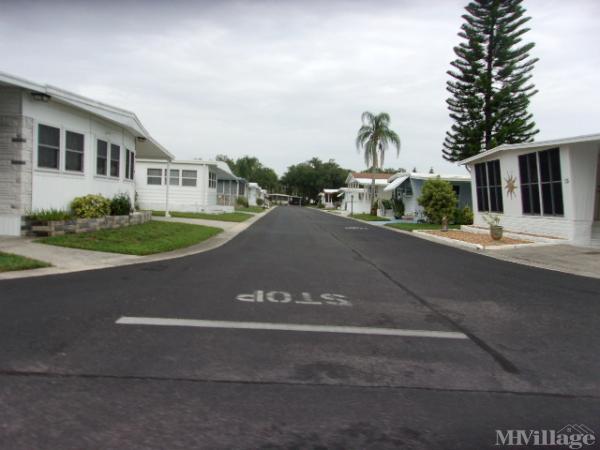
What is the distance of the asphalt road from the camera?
3232 mm

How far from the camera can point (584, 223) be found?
16.5m

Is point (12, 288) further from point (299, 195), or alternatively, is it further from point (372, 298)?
point (299, 195)

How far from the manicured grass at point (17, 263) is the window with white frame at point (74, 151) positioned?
5632mm

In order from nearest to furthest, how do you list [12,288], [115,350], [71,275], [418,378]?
[418,378] < [115,350] < [12,288] < [71,275]

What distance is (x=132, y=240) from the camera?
44.1 ft

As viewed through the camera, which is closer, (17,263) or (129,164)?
(17,263)

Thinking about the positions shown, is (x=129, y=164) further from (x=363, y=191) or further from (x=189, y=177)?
(x=363, y=191)

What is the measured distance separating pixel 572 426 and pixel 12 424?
12.4 ft

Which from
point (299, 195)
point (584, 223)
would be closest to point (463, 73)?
point (584, 223)

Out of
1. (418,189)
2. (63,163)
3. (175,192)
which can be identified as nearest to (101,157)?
(63,163)

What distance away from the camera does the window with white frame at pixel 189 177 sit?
32.0 m

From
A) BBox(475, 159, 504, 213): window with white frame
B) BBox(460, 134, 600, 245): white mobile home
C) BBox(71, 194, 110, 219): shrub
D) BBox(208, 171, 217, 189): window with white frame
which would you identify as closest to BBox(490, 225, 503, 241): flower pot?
BBox(460, 134, 600, 245): white mobile home

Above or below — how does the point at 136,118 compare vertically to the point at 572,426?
above

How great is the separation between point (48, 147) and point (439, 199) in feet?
64.5
